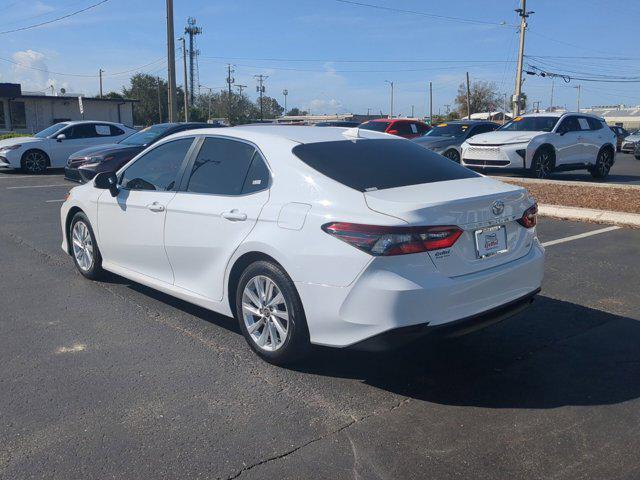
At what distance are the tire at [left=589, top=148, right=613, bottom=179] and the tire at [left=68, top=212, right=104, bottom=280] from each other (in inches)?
542

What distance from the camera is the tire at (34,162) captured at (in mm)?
18438

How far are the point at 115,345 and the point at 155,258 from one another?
2.90ft

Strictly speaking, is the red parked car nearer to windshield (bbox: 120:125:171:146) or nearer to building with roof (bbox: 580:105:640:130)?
windshield (bbox: 120:125:171:146)

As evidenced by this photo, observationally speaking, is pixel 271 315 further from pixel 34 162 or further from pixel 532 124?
pixel 34 162

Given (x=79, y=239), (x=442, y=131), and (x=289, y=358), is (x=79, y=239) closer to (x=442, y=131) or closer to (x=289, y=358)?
(x=289, y=358)

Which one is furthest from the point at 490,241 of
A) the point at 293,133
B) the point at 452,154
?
the point at 452,154

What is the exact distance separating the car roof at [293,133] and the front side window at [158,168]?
0.52 feet

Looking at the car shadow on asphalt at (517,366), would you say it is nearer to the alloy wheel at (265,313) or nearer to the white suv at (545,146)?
the alloy wheel at (265,313)

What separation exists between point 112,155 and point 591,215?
1038 centimetres

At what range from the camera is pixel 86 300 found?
19.2 feet

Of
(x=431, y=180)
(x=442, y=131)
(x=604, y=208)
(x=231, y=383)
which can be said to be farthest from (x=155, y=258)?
(x=442, y=131)

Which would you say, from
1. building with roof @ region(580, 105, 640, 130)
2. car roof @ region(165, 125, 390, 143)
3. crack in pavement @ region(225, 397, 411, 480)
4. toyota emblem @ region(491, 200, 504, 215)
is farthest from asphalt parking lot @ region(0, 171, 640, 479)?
building with roof @ region(580, 105, 640, 130)

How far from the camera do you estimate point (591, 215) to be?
32.9 ft

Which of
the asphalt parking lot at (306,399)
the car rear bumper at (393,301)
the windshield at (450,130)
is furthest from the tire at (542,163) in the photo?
the car rear bumper at (393,301)
